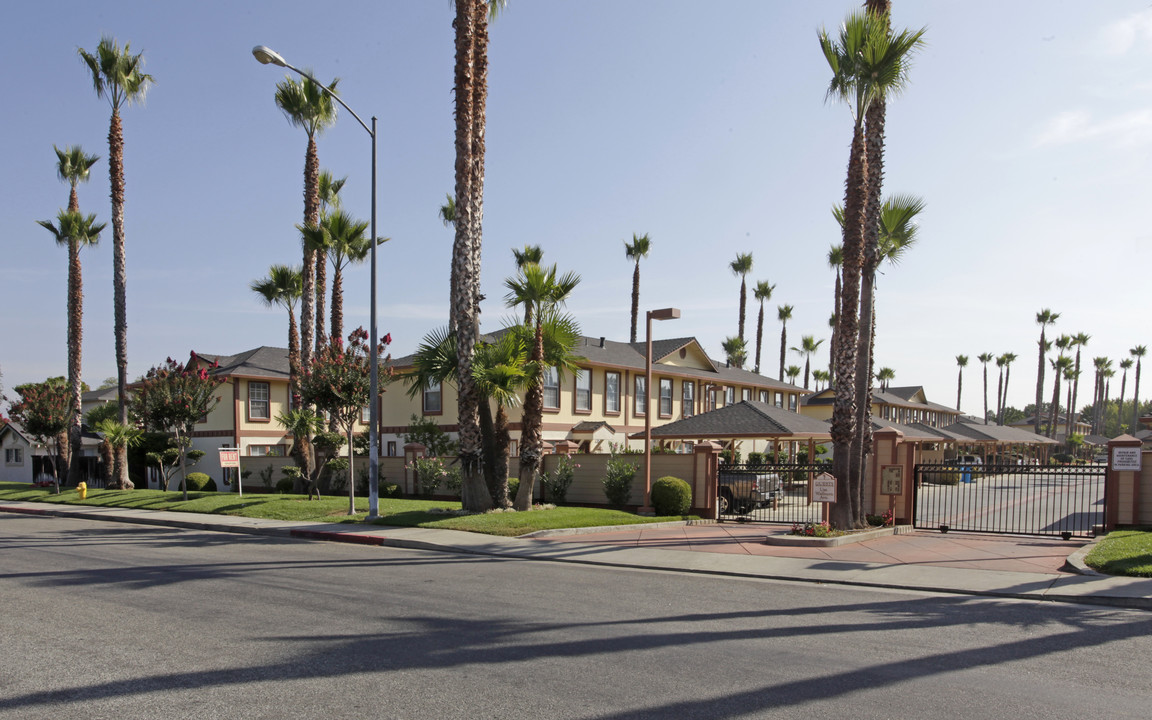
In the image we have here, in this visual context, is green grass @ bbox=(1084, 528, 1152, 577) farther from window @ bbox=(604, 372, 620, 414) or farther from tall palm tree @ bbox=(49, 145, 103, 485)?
tall palm tree @ bbox=(49, 145, 103, 485)

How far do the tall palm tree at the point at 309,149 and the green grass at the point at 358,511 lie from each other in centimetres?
598

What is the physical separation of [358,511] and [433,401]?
1289 centimetres

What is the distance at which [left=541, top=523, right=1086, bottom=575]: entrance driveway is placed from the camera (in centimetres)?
1355

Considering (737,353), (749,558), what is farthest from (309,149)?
(737,353)

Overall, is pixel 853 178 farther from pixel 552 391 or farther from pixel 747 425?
pixel 552 391

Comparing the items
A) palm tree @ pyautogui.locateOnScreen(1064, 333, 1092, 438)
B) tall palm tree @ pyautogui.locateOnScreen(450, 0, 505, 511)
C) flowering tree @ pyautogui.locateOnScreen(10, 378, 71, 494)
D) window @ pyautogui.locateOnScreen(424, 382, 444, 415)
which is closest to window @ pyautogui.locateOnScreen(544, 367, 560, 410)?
window @ pyautogui.locateOnScreen(424, 382, 444, 415)

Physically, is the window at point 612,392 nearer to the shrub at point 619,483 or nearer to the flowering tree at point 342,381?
the shrub at point 619,483

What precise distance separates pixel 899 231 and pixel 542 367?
373 inches

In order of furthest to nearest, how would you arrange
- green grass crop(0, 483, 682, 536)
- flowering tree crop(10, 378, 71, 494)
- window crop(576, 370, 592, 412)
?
window crop(576, 370, 592, 412)
flowering tree crop(10, 378, 71, 494)
green grass crop(0, 483, 682, 536)

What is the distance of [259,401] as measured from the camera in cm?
4038

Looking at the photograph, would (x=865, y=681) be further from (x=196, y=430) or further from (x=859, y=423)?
(x=196, y=430)

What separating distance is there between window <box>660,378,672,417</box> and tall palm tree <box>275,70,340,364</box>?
1678 cm

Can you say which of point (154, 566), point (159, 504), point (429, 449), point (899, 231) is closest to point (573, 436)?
point (429, 449)

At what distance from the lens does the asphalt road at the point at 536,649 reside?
6078 millimetres
